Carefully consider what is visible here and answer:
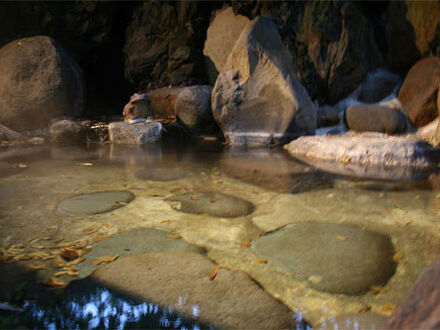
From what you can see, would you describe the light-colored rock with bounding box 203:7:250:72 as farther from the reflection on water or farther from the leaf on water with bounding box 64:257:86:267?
the reflection on water

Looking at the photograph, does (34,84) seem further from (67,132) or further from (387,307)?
(387,307)

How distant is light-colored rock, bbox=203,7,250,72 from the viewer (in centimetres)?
888

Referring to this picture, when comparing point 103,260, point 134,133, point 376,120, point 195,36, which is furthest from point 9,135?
point 376,120

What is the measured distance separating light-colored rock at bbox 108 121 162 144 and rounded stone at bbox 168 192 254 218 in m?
3.68

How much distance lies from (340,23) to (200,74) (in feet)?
13.5

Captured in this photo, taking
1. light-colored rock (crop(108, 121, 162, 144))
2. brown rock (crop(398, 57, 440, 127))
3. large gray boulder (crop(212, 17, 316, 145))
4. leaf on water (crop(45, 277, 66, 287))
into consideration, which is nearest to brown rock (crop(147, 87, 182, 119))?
light-colored rock (crop(108, 121, 162, 144))

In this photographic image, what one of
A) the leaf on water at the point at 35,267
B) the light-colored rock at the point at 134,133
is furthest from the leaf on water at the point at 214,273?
the light-colored rock at the point at 134,133

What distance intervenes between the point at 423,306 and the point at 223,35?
8.93 m

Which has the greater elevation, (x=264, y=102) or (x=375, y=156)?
(x=264, y=102)

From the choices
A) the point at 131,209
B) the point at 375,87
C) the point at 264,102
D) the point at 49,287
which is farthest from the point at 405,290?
the point at 375,87

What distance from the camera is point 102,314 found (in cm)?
154

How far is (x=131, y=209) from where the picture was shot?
113 inches

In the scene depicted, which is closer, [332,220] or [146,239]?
Result: [146,239]

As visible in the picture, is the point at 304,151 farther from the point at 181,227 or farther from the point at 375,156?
the point at 181,227
